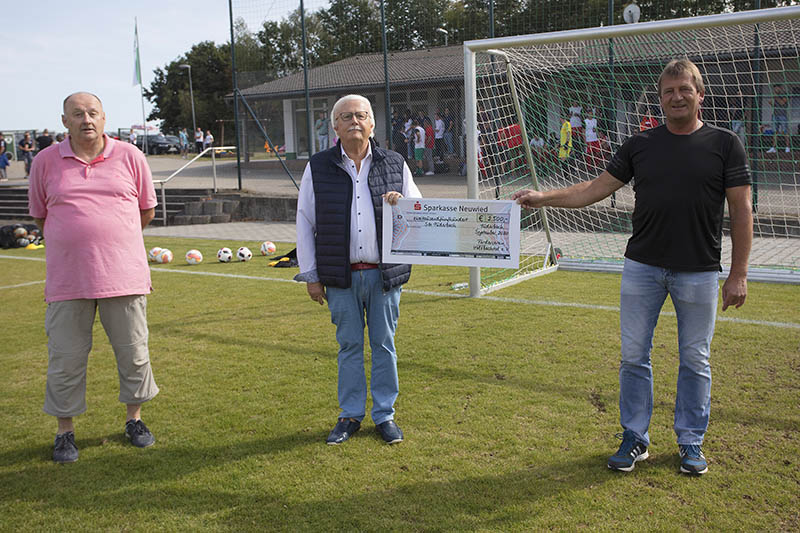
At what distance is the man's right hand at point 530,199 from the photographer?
3.69 metres

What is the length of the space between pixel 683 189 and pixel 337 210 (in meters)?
1.79

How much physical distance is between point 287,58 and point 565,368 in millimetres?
13617

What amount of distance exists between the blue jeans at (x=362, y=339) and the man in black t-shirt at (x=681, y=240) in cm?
105

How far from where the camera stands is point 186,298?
8297mm

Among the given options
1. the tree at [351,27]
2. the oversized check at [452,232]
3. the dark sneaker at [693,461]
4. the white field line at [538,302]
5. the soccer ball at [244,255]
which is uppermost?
the tree at [351,27]

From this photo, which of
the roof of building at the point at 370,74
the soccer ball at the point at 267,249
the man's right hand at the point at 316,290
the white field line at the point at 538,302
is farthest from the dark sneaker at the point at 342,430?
the roof of building at the point at 370,74

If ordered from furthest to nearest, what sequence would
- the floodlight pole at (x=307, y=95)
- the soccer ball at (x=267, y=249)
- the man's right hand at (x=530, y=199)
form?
1. the floodlight pole at (x=307, y=95)
2. the soccer ball at (x=267, y=249)
3. the man's right hand at (x=530, y=199)

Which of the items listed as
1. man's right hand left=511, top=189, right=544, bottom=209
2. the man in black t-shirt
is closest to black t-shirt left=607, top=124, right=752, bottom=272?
the man in black t-shirt

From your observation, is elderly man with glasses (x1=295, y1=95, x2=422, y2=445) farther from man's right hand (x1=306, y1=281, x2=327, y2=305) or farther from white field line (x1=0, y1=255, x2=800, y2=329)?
white field line (x1=0, y1=255, x2=800, y2=329)

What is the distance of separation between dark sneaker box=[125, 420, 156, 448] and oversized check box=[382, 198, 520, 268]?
5.89ft

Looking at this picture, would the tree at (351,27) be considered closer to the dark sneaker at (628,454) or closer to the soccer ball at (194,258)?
the soccer ball at (194,258)

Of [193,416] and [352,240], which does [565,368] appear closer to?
[352,240]

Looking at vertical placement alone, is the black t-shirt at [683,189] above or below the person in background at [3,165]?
below

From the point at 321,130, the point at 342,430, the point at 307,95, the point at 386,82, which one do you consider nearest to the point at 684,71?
the point at 342,430
